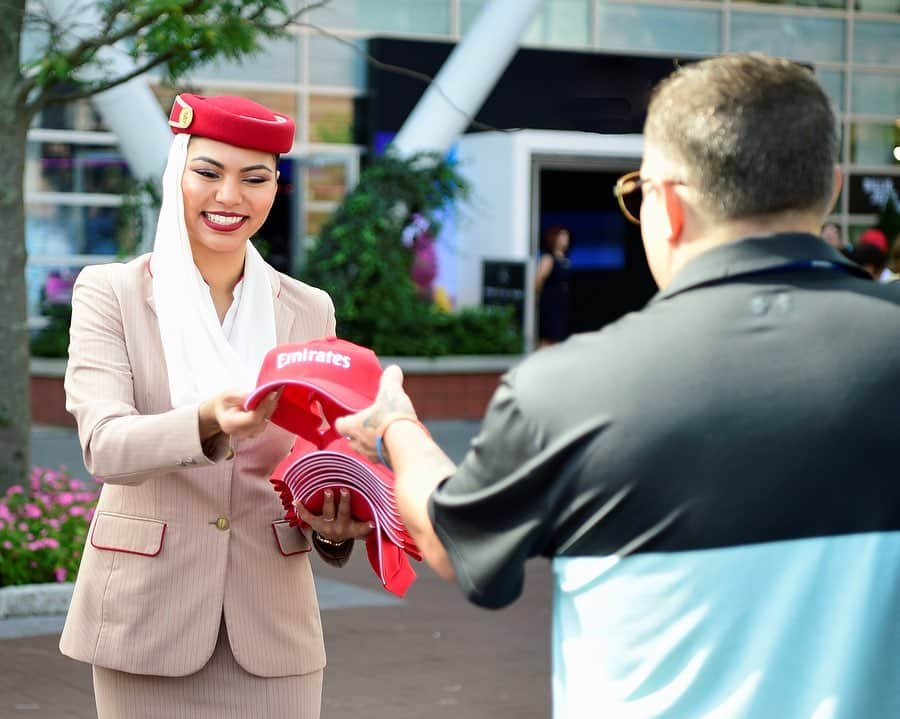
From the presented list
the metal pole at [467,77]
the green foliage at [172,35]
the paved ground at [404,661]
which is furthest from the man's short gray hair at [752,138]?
the metal pole at [467,77]

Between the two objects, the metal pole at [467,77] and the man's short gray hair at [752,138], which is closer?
the man's short gray hair at [752,138]

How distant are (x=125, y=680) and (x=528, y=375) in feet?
4.82

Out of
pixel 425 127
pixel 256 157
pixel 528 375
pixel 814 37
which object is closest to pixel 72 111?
pixel 425 127

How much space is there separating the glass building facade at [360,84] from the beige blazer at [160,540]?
1412 cm

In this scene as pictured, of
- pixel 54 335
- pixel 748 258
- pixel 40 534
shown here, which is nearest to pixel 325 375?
pixel 748 258

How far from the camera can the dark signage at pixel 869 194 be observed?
2677 centimetres

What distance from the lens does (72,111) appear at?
19828 millimetres

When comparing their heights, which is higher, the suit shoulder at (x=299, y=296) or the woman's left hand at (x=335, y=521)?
the suit shoulder at (x=299, y=296)

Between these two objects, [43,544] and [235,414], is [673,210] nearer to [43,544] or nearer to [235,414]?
[235,414]

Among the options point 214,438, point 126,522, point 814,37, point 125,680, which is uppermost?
point 814,37

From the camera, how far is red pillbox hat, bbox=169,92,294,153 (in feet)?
10.3

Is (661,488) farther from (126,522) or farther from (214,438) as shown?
(126,522)

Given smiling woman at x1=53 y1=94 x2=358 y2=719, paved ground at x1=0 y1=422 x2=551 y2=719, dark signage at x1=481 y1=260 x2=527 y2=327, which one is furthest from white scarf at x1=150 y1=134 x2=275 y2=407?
dark signage at x1=481 y1=260 x2=527 y2=327

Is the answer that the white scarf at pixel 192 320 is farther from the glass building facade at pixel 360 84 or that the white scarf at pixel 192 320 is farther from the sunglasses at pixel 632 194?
the glass building facade at pixel 360 84
